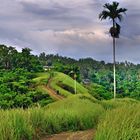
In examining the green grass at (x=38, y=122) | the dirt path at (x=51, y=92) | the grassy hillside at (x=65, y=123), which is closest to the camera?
the grassy hillside at (x=65, y=123)

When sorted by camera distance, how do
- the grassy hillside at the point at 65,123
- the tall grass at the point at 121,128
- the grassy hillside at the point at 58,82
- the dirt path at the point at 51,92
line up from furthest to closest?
the grassy hillside at the point at 58,82 → the dirt path at the point at 51,92 → the grassy hillside at the point at 65,123 → the tall grass at the point at 121,128

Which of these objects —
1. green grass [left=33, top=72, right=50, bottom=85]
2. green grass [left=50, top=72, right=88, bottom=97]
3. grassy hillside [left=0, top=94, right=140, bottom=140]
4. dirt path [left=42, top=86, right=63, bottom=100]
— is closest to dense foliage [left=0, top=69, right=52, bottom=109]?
dirt path [left=42, top=86, right=63, bottom=100]

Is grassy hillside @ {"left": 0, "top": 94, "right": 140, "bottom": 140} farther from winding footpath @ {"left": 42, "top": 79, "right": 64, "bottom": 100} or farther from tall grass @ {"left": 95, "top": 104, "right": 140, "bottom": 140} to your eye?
winding footpath @ {"left": 42, "top": 79, "right": 64, "bottom": 100}

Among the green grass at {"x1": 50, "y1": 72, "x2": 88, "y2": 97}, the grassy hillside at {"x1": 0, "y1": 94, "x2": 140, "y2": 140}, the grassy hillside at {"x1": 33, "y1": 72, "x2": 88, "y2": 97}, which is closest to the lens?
the grassy hillside at {"x1": 0, "y1": 94, "x2": 140, "y2": 140}

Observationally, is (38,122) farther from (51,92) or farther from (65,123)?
(51,92)

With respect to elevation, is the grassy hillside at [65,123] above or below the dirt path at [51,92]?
above

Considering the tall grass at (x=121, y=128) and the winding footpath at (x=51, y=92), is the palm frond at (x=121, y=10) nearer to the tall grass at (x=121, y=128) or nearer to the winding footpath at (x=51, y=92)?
the winding footpath at (x=51, y=92)

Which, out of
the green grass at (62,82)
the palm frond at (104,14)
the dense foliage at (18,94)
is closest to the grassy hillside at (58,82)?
the green grass at (62,82)

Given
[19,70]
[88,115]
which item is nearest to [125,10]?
[19,70]

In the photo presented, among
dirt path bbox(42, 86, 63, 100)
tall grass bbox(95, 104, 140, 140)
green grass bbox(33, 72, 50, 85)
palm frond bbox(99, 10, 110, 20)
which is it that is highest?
palm frond bbox(99, 10, 110, 20)

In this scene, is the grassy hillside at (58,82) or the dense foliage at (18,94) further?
the grassy hillside at (58,82)

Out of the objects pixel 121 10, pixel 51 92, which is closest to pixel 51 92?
pixel 51 92

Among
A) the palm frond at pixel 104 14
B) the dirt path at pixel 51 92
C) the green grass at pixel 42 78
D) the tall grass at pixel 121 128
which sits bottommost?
the dirt path at pixel 51 92

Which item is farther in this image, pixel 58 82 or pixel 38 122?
pixel 58 82
